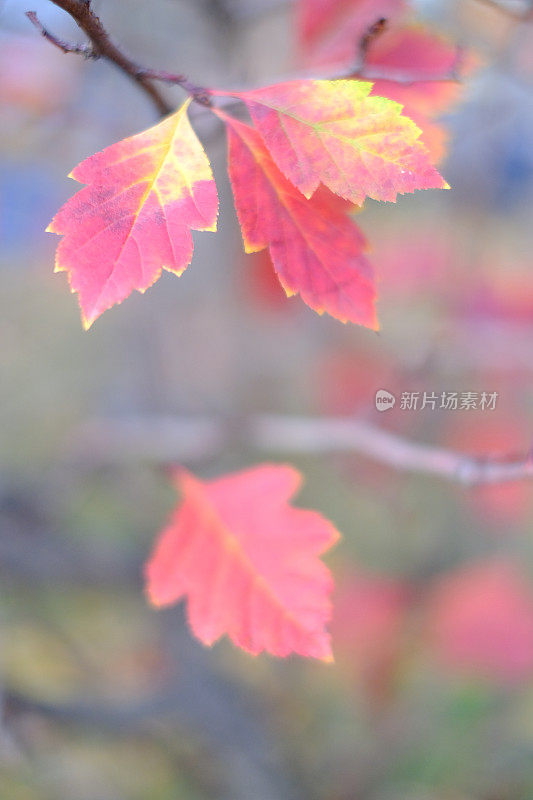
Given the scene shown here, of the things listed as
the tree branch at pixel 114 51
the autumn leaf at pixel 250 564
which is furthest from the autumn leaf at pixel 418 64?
the autumn leaf at pixel 250 564

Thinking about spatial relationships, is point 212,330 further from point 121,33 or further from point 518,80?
point 518,80

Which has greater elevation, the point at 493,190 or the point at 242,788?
the point at 493,190

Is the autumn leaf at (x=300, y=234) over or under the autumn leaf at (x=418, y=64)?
under

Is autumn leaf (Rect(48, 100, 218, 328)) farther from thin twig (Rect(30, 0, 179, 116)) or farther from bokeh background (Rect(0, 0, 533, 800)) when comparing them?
bokeh background (Rect(0, 0, 533, 800))

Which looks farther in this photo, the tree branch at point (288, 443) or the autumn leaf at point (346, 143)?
the tree branch at point (288, 443)

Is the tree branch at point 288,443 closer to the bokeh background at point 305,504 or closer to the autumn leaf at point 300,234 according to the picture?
the bokeh background at point 305,504

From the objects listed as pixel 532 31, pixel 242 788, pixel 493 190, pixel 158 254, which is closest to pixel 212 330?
pixel 493 190
